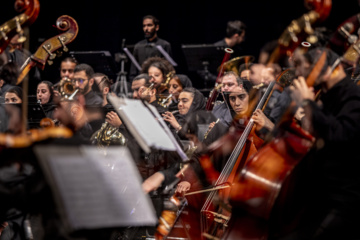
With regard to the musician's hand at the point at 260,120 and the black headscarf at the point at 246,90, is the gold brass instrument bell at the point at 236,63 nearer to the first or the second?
the black headscarf at the point at 246,90

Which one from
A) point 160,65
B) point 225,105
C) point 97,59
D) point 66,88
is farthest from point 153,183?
point 97,59

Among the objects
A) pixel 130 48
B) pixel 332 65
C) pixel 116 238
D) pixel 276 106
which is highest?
pixel 332 65

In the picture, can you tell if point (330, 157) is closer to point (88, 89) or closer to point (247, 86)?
point (247, 86)

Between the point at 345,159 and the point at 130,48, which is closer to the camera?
the point at 345,159

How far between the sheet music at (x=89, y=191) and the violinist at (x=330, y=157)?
3.11ft

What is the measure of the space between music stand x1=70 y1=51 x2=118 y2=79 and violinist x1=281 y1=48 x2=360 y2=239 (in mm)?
4642

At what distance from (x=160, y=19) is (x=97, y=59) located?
206 cm

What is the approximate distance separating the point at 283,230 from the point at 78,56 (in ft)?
16.6

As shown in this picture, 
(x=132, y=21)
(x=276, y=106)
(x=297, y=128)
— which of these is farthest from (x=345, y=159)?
(x=132, y=21)

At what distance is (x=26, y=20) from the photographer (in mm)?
3258

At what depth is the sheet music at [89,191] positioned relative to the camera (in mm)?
2195

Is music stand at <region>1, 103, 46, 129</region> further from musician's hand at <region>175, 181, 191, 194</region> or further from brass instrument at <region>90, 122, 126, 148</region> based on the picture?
musician's hand at <region>175, 181, 191, 194</region>

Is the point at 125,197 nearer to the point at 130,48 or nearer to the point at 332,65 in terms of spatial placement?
the point at 332,65

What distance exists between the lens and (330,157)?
2756 mm
